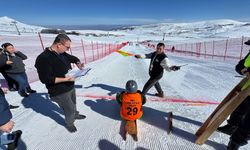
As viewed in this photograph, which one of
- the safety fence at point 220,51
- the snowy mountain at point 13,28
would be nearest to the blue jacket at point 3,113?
the safety fence at point 220,51

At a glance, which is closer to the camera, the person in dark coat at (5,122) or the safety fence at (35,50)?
the person in dark coat at (5,122)

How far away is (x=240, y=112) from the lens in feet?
10.2

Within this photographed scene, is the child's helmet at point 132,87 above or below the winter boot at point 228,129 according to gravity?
above

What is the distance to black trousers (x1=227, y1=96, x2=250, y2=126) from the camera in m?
2.97

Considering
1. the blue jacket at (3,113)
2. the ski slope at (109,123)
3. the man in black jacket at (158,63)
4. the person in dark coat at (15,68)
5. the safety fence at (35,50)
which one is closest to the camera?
the blue jacket at (3,113)

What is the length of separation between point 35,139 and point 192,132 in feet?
9.48

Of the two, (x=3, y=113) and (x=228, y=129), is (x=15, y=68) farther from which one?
(x=228, y=129)

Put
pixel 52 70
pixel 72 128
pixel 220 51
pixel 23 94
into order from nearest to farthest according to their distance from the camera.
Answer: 1. pixel 52 70
2. pixel 72 128
3. pixel 23 94
4. pixel 220 51

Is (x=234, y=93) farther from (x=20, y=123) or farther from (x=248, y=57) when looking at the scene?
(x=20, y=123)

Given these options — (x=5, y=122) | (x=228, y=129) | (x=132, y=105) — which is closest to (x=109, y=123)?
(x=132, y=105)

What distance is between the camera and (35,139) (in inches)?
138

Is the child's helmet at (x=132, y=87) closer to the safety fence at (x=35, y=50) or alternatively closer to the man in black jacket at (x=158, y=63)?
the man in black jacket at (x=158, y=63)

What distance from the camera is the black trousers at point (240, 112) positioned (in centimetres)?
297

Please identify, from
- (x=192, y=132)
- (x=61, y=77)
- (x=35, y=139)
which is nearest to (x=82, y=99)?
(x=35, y=139)
